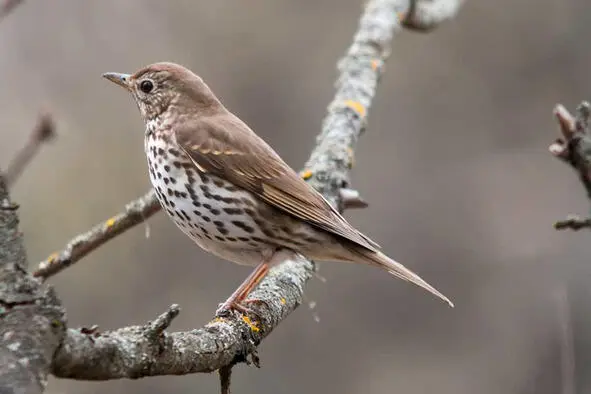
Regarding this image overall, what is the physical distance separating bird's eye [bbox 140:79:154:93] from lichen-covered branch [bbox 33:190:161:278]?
0.58 metres

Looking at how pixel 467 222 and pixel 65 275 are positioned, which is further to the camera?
pixel 467 222

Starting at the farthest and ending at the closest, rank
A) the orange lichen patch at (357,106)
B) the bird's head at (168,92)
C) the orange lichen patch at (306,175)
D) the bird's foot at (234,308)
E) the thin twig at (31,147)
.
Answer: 1. the orange lichen patch at (357,106)
2. the orange lichen patch at (306,175)
3. the bird's head at (168,92)
4. the bird's foot at (234,308)
5. the thin twig at (31,147)

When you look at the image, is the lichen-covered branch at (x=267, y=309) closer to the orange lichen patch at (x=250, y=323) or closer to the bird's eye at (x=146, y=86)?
the orange lichen patch at (x=250, y=323)

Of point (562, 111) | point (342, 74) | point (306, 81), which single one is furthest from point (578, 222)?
point (306, 81)

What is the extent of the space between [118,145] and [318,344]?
257 centimetres

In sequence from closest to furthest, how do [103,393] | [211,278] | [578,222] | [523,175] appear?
[578,222] → [103,393] → [211,278] → [523,175]

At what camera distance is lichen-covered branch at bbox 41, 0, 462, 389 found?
2102mm

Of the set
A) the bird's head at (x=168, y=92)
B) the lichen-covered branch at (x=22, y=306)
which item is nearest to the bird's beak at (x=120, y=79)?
the bird's head at (x=168, y=92)

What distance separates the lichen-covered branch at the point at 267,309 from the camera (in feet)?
6.89

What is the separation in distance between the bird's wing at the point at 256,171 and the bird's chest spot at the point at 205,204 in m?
0.06

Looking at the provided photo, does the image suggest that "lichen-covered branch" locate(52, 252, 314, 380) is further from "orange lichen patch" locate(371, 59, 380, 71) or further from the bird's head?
"orange lichen patch" locate(371, 59, 380, 71)

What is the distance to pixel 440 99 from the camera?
9758mm

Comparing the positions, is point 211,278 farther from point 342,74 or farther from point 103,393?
point 342,74

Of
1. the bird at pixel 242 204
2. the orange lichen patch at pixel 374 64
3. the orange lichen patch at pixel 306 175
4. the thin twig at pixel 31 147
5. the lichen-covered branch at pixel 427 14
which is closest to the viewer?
the thin twig at pixel 31 147
